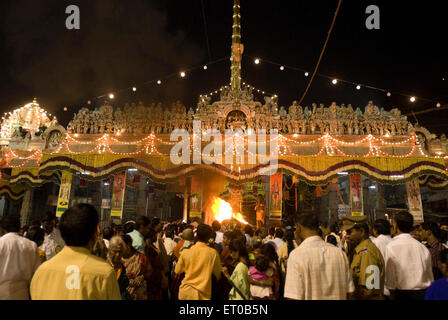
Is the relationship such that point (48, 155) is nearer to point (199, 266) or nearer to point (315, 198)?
point (199, 266)

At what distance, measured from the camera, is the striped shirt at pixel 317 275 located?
8.34ft

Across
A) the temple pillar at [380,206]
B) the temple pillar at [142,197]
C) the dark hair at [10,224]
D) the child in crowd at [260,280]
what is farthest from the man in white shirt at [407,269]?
the temple pillar at [142,197]

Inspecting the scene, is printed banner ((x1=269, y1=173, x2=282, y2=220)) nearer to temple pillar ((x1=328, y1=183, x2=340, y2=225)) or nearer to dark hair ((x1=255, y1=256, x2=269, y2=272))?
temple pillar ((x1=328, y1=183, x2=340, y2=225))

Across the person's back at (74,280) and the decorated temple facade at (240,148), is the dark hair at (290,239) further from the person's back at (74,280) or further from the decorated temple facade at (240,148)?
the decorated temple facade at (240,148)

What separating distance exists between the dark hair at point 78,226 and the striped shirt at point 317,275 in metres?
1.76

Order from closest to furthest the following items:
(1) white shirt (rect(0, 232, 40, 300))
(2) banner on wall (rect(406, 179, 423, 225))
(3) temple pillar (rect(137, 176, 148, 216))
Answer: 1. (1) white shirt (rect(0, 232, 40, 300))
2. (2) banner on wall (rect(406, 179, 423, 225))
3. (3) temple pillar (rect(137, 176, 148, 216))

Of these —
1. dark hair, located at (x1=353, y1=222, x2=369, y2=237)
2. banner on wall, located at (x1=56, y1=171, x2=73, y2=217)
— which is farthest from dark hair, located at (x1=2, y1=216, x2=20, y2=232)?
banner on wall, located at (x1=56, y1=171, x2=73, y2=217)

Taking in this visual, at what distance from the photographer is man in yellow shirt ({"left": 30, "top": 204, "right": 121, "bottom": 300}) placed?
1.77 metres

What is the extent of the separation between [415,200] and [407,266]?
32.9 feet

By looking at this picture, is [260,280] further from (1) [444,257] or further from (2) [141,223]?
(1) [444,257]

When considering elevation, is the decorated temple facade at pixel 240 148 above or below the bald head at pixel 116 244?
above

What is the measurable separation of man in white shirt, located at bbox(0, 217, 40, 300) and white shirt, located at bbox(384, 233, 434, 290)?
464 cm

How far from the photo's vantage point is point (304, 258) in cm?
259

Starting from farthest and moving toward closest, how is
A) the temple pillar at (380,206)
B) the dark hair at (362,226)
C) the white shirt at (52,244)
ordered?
the temple pillar at (380,206) < the white shirt at (52,244) < the dark hair at (362,226)
